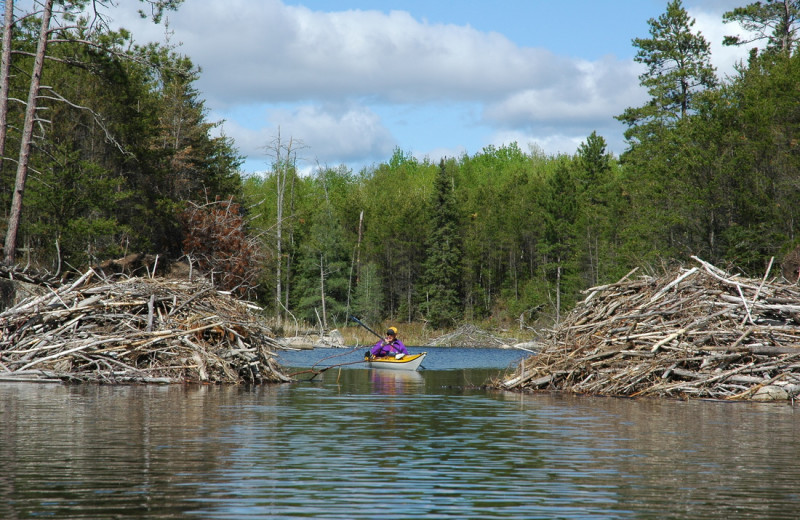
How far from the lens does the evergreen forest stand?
125 ft

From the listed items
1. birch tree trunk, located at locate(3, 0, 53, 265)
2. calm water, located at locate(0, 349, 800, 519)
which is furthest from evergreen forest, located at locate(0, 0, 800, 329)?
calm water, located at locate(0, 349, 800, 519)

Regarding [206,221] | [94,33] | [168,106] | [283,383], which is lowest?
[283,383]

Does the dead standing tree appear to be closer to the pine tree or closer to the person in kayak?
the person in kayak

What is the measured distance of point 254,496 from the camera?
22.9ft

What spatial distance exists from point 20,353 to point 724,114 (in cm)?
3962

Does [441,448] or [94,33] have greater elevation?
[94,33]

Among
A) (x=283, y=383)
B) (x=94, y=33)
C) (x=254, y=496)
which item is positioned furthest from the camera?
(x=94, y=33)

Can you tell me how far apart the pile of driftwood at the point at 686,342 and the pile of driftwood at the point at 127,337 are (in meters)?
7.25

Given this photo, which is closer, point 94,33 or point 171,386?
point 171,386

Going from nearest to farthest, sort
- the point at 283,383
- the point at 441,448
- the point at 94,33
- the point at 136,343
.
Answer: the point at 441,448, the point at 136,343, the point at 283,383, the point at 94,33

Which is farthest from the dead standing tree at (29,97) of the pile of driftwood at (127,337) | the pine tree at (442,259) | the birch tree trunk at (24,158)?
the pine tree at (442,259)

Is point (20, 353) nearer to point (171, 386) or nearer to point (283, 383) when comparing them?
point (171, 386)

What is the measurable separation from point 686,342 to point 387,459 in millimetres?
10114

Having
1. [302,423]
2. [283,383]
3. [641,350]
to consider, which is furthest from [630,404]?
[283,383]
